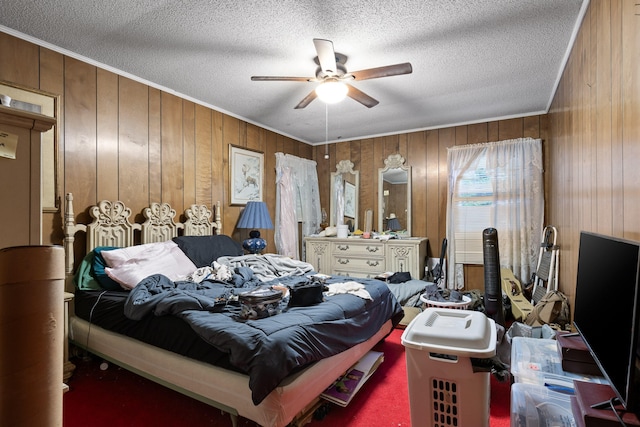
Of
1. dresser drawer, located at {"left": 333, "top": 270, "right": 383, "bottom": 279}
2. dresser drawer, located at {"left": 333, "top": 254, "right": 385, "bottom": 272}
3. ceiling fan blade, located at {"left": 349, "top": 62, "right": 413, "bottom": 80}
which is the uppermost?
ceiling fan blade, located at {"left": 349, "top": 62, "right": 413, "bottom": 80}

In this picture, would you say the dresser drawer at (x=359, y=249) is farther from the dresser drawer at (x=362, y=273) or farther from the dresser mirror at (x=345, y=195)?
the dresser mirror at (x=345, y=195)

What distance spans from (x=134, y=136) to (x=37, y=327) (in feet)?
9.64

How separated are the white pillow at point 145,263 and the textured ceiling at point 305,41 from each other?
1568 millimetres

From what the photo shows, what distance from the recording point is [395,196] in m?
4.76

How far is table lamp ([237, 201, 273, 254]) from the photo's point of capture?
146 inches

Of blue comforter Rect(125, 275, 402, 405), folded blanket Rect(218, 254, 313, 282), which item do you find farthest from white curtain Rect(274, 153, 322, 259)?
blue comforter Rect(125, 275, 402, 405)

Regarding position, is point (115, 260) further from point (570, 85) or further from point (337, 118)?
point (570, 85)

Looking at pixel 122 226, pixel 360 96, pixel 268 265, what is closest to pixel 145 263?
pixel 122 226

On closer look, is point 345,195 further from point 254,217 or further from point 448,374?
point 448,374

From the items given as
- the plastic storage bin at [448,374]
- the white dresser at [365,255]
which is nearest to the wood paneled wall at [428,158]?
the white dresser at [365,255]

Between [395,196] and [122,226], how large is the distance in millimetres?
3481

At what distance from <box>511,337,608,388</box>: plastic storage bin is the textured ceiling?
1962 mm

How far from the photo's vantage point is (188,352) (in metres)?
1.76

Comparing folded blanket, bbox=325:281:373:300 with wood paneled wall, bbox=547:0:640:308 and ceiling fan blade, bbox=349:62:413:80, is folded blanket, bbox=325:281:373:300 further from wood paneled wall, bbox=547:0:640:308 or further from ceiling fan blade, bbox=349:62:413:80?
ceiling fan blade, bbox=349:62:413:80
